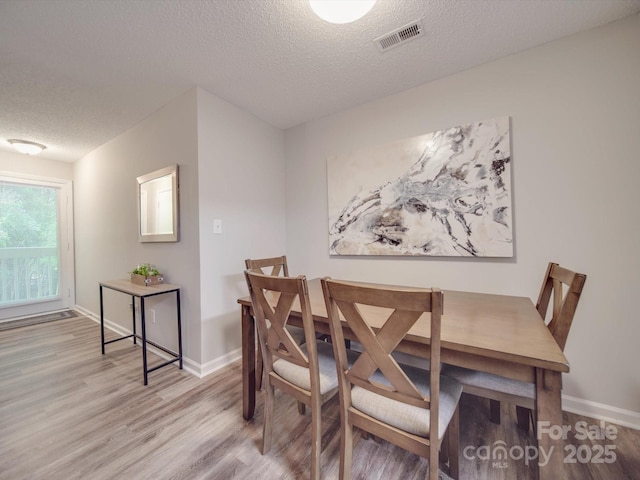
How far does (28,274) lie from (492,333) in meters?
Answer: 5.56

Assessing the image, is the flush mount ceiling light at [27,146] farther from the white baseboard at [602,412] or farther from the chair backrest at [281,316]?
the white baseboard at [602,412]

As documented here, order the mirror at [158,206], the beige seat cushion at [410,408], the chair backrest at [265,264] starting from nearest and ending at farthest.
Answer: the beige seat cushion at [410,408] < the chair backrest at [265,264] < the mirror at [158,206]

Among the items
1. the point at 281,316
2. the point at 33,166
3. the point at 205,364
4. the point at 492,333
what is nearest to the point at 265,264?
the point at 205,364

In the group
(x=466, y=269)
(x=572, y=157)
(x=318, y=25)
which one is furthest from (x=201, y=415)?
(x=572, y=157)

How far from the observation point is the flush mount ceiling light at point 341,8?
120 centimetres

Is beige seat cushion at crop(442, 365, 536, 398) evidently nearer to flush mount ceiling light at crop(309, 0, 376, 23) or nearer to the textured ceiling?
flush mount ceiling light at crop(309, 0, 376, 23)

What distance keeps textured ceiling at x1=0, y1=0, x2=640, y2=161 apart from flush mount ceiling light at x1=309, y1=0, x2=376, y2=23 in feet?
0.80

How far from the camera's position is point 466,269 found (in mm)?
1945

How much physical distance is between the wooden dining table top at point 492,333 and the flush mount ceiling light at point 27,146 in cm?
380

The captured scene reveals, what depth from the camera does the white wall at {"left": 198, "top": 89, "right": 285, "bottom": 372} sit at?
2154 millimetres

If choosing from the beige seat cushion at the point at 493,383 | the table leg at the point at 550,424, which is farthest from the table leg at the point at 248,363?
the table leg at the point at 550,424

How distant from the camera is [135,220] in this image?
110 inches

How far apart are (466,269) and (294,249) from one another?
5.63ft

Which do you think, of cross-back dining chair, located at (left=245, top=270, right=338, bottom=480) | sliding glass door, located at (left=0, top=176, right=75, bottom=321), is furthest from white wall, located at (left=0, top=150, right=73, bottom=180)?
cross-back dining chair, located at (left=245, top=270, right=338, bottom=480)
